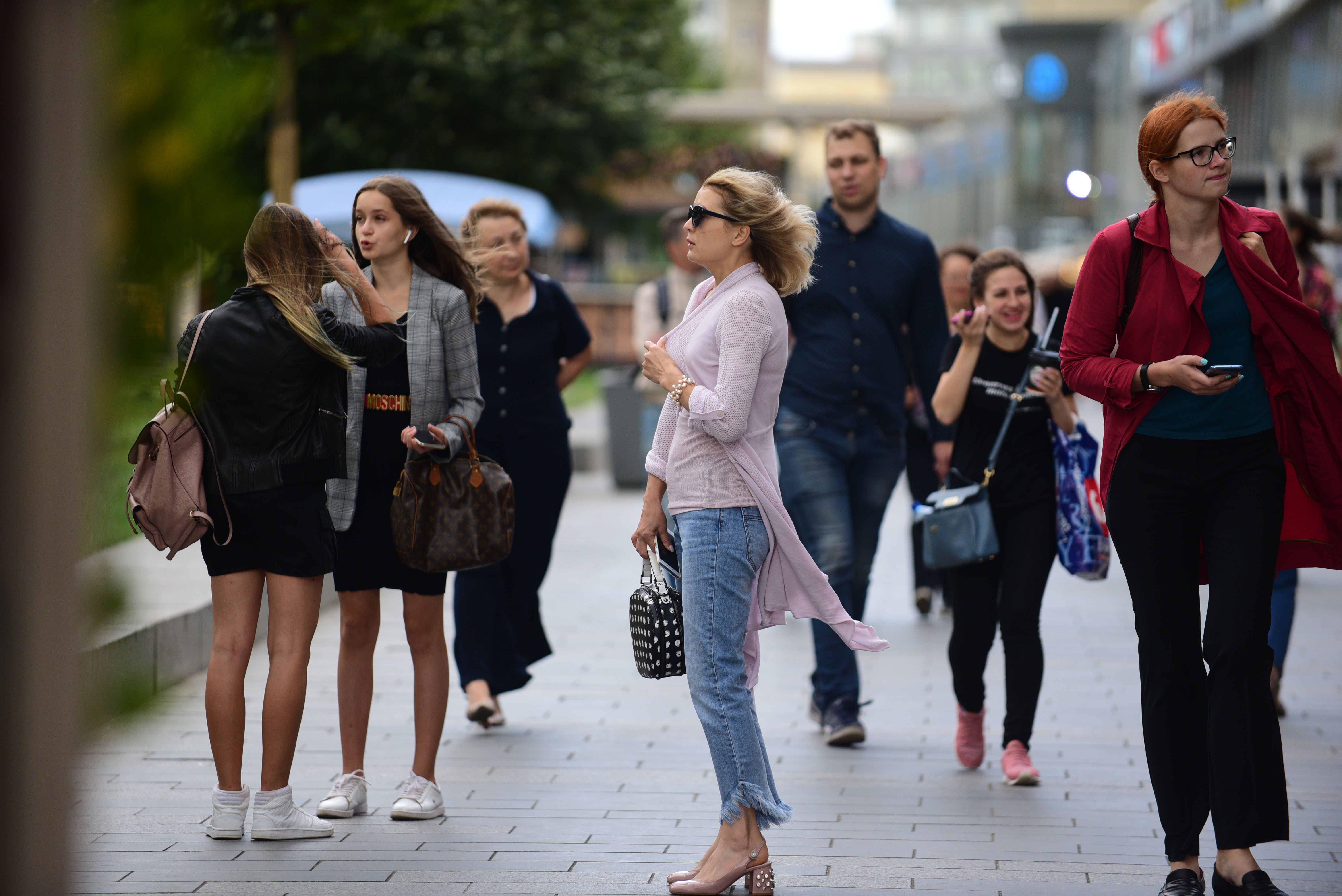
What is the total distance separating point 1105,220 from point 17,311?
29.9 meters

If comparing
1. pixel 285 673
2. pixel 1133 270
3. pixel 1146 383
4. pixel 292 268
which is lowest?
pixel 285 673

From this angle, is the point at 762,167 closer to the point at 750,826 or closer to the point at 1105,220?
the point at 1105,220

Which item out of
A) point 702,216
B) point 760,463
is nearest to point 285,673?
point 760,463

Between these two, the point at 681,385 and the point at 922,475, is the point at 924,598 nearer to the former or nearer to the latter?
the point at 922,475

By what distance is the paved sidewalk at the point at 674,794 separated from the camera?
4.22 m

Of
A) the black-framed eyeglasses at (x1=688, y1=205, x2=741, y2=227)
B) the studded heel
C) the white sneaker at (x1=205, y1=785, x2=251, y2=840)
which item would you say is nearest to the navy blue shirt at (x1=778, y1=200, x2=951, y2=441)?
the black-framed eyeglasses at (x1=688, y1=205, x2=741, y2=227)

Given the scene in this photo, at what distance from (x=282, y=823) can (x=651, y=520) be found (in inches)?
56.6

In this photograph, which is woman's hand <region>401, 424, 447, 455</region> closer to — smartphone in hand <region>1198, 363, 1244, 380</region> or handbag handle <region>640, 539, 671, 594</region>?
handbag handle <region>640, 539, 671, 594</region>

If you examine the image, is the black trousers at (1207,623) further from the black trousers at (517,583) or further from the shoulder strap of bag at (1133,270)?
the black trousers at (517,583)

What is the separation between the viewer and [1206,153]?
12.9ft

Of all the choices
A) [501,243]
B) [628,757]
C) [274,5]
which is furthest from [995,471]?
[274,5]

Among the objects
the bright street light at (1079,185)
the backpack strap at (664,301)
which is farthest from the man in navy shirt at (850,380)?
the backpack strap at (664,301)

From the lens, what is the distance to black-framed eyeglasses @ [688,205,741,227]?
13.4 feet

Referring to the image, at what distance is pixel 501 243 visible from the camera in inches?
247
